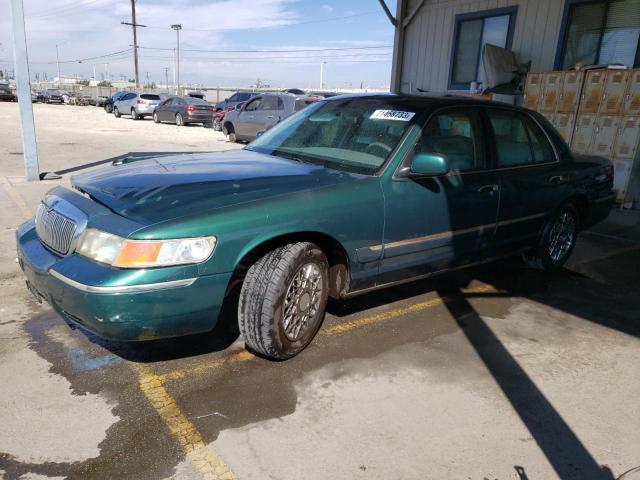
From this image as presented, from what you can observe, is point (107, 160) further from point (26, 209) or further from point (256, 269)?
point (256, 269)

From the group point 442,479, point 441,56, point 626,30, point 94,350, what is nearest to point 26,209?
point 94,350

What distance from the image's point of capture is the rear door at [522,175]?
4242mm

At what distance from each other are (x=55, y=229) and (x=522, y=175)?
355 cm

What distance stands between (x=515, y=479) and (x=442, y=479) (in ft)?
1.08

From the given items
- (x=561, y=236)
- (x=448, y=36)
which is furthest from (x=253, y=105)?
(x=561, y=236)

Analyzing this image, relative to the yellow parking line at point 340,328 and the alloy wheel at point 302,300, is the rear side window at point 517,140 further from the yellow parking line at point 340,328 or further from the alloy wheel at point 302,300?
the alloy wheel at point 302,300

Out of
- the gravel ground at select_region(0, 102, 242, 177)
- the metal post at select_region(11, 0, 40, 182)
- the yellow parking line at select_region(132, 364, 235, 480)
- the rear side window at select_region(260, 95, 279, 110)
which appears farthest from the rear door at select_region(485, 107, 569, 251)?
the rear side window at select_region(260, 95, 279, 110)

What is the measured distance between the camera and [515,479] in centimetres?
229

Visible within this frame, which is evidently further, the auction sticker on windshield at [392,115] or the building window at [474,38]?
the building window at [474,38]

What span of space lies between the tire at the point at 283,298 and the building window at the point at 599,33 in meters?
7.78

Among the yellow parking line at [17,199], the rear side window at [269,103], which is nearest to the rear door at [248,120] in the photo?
the rear side window at [269,103]

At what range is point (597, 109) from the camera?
27.5 ft

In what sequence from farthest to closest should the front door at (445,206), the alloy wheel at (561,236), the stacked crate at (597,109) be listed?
the stacked crate at (597,109)
the alloy wheel at (561,236)
the front door at (445,206)

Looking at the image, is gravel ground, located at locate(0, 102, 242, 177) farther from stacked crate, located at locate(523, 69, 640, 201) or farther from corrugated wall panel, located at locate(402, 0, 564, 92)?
stacked crate, located at locate(523, 69, 640, 201)
